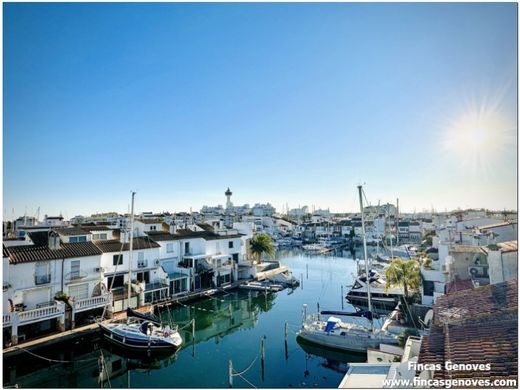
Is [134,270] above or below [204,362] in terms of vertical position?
above

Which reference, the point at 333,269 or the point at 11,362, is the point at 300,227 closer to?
the point at 333,269

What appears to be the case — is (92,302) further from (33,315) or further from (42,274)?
(42,274)

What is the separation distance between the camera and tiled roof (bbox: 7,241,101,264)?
16.4 meters

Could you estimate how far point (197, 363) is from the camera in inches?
578

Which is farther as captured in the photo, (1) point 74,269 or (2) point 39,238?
(2) point 39,238

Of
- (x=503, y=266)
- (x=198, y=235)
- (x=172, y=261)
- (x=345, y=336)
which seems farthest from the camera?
(x=198, y=235)

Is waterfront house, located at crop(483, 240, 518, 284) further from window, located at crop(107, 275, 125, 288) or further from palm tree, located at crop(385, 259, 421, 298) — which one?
window, located at crop(107, 275, 125, 288)

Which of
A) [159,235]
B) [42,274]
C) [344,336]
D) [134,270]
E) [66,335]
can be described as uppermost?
[159,235]

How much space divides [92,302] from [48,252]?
3.86 m

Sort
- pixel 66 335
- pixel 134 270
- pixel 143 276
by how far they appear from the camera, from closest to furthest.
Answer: pixel 66 335, pixel 134 270, pixel 143 276

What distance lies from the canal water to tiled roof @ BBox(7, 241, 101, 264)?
189 inches

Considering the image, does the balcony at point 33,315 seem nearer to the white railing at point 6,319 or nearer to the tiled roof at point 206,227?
the white railing at point 6,319

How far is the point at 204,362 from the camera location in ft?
48.4

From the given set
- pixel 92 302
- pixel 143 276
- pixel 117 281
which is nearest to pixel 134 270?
pixel 143 276
